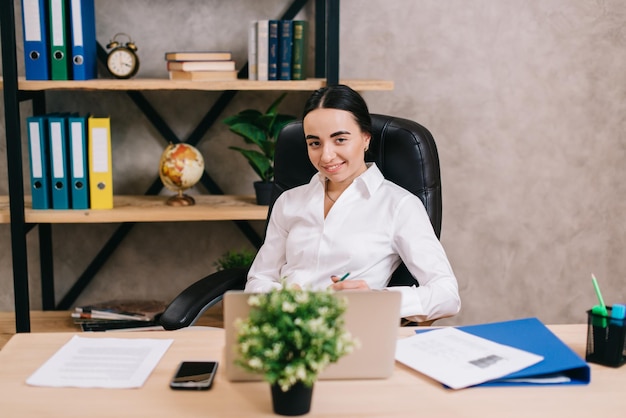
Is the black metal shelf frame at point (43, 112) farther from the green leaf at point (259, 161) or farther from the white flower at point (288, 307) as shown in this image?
the white flower at point (288, 307)

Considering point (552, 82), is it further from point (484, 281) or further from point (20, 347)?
point (20, 347)

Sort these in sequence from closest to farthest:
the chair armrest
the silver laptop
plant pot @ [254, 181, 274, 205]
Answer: the silver laptop < the chair armrest < plant pot @ [254, 181, 274, 205]

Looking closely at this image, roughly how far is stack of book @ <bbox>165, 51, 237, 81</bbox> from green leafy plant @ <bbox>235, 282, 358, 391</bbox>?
1565 mm

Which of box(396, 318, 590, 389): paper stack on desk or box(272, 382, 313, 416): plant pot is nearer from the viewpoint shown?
box(272, 382, 313, 416): plant pot

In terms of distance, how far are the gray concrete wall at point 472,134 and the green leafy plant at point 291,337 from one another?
188 cm

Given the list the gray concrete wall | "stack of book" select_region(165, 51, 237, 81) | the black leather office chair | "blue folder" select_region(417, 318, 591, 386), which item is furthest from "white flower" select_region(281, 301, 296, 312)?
the gray concrete wall

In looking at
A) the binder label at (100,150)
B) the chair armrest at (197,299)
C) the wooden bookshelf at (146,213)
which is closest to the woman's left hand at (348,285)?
the chair armrest at (197,299)

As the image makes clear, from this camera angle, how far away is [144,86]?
2.44 metres

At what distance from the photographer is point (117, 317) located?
265 centimetres

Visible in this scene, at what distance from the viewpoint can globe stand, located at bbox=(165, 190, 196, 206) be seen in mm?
2580

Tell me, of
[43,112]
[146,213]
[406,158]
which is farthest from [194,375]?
[43,112]

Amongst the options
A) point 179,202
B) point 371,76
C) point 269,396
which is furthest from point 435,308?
point 371,76

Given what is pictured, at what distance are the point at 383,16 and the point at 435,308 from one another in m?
1.47

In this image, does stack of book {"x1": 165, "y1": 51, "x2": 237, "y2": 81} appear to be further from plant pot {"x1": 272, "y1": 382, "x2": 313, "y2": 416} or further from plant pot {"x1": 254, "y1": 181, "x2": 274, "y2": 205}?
plant pot {"x1": 272, "y1": 382, "x2": 313, "y2": 416}
